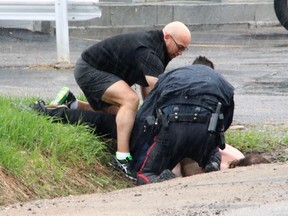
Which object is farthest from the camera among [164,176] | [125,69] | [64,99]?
[64,99]

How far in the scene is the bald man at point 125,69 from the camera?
25.4 ft

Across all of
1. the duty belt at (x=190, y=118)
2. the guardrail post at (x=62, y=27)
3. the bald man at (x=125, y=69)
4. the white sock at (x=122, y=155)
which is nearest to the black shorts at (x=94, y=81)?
the bald man at (x=125, y=69)

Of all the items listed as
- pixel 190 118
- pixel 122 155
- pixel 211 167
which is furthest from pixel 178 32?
pixel 211 167

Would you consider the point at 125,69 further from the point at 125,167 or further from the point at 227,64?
the point at 227,64

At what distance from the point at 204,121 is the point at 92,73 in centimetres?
136

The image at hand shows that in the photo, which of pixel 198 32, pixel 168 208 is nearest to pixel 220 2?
pixel 198 32

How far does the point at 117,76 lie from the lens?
8062 millimetres

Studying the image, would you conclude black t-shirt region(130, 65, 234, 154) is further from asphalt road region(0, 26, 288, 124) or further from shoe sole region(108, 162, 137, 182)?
asphalt road region(0, 26, 288, 124)

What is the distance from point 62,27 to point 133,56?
16.8 ft

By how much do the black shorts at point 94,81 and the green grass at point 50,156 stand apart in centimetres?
34

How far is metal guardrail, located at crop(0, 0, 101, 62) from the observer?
12.8 meters

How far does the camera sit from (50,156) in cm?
721

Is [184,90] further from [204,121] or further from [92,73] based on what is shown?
[92,73]

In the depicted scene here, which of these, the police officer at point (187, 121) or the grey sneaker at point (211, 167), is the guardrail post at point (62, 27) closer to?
the police officer at point (187, 121)
